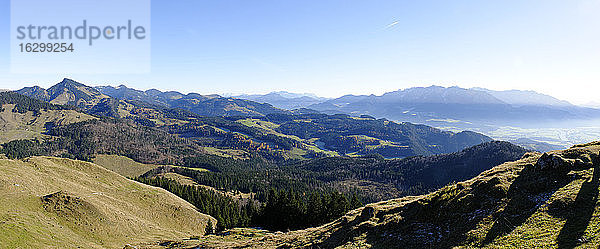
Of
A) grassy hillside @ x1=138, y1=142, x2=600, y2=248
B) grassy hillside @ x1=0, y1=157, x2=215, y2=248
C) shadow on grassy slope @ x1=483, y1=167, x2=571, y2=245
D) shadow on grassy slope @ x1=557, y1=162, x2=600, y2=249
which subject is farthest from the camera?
grassy hillside @ x1=0, y1=157, x2=215, y2=248

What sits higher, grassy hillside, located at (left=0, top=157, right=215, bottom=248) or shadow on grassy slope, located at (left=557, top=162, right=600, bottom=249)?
shadow on grassy slope, located at (left=557, top=162, right=600, bottom=249)

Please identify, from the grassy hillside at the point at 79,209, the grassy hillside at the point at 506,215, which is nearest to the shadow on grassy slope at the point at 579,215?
the grassy hillside at the point at 506,215

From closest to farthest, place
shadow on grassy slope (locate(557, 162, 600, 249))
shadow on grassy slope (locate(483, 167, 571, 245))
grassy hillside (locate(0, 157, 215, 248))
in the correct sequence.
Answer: shadow on grassy slope (locate(557, 162, 600, 249)) < shadow on grassy slope (locate(483, 167, 571, 245)) < grassy hillside (locate(0, 157, 215, 248))

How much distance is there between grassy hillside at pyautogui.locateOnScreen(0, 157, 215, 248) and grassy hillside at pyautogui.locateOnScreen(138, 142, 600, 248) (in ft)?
170


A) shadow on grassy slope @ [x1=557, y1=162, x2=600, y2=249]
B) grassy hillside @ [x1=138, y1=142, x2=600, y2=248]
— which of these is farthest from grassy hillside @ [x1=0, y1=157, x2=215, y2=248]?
shadow on grassy slope @ [x1=557, y1=162, x2=600, y2=249]

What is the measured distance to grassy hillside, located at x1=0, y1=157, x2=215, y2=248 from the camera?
5313 cm

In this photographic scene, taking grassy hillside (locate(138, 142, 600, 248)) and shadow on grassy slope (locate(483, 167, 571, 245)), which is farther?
shadow on grassy slope (locate(483, 167, 571, 245))

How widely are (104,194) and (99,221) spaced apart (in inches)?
988

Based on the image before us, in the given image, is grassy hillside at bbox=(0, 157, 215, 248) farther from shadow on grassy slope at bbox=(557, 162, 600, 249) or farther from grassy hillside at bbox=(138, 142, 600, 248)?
shadow on grassy slope at bbox=(557, 162, 600, 249)

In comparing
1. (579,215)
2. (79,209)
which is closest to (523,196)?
(579,215)

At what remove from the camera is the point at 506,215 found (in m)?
26.3

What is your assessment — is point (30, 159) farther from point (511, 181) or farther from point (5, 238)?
point (511, 181)

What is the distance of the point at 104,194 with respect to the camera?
290 ft

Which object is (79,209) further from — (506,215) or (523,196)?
(523,196)
